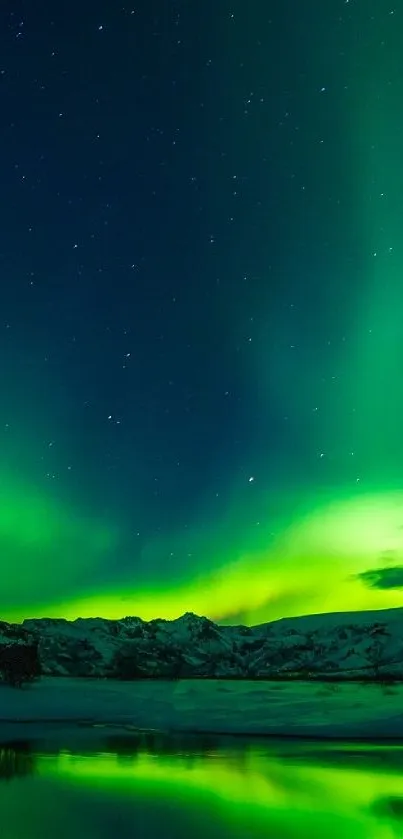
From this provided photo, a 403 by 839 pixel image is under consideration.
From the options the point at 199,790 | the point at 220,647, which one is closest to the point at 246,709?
the point at 220,647

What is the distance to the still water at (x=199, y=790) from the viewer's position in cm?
1094

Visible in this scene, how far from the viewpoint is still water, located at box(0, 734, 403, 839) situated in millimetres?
10938

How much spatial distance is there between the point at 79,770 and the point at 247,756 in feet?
11.4

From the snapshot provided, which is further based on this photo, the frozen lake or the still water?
the frozen lake

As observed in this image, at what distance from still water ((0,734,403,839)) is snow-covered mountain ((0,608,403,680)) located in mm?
1781

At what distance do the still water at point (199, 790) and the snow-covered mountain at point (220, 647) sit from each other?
1781 mm

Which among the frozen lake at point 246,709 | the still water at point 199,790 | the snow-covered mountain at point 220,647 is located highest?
the snow-covered mountain at point 220,647

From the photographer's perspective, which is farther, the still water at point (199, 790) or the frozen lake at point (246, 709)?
the frozen lake at point (246, 709)

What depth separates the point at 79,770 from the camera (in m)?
17.1

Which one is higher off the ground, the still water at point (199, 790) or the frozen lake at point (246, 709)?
the frozen lake at point (246, 709)

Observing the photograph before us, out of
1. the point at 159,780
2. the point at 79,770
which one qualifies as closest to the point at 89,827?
the point at 159,780

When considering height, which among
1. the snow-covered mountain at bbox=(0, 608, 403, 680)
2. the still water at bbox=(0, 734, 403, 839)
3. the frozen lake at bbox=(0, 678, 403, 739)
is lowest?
the still water at bbox=(0, 734, 403, 839)

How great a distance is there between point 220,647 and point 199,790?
5884 millimetres

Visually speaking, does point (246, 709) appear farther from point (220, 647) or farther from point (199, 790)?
point (199, 790)
